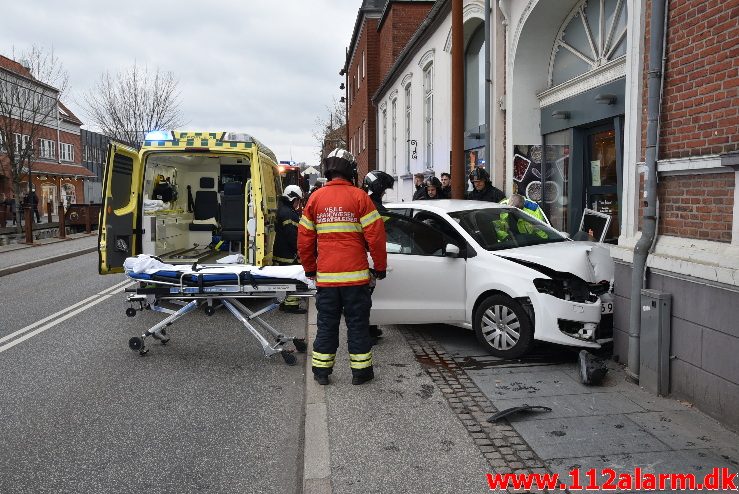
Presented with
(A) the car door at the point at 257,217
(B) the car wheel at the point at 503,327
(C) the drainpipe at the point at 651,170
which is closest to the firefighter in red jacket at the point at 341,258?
(B) the car wheel at the point at 503,327

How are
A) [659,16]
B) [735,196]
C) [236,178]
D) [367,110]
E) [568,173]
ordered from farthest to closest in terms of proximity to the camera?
[367,110] < [236,178] < [568,173] < [659,16] < [735,196]

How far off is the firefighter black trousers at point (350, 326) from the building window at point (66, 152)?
52.0 meters

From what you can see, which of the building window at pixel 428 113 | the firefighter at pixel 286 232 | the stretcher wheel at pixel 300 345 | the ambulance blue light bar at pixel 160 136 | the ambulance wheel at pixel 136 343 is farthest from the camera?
the building window at pixel 428 113

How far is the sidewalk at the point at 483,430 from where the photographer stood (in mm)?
3705

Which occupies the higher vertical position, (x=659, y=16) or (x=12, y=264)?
(x=659, y=16)

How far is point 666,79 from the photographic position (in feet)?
17.5

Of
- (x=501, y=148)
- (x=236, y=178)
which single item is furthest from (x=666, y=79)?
(x=236, y=178)

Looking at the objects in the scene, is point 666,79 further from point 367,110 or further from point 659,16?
point 367,110

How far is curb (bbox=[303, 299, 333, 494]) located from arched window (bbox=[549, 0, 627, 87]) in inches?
251

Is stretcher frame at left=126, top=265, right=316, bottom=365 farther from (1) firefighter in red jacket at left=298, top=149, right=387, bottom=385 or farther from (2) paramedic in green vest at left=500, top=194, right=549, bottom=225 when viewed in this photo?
(2) paramedic in green vest at left=500, top=194, right=549, bottom=225

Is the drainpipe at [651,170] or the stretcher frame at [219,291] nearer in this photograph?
the drainpipe at [651,170]

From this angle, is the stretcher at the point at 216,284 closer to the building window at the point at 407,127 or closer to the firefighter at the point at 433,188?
the firefighter at the point at 433,188

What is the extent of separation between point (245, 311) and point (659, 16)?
460cm

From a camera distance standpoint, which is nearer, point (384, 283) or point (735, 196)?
point (735, 196)
